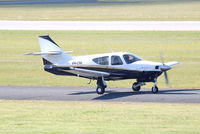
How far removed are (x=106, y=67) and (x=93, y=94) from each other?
1.34 meters

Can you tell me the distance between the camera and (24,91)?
92.8 feet

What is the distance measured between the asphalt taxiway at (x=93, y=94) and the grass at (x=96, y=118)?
4.28ft

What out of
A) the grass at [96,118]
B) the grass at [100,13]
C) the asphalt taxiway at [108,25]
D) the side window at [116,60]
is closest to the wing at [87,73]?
the side window at [116,60]

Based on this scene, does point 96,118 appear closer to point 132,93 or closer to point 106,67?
point 132,93

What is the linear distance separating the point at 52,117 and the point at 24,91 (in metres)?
8.68

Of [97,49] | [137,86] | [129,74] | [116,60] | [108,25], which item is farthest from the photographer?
[108,25]

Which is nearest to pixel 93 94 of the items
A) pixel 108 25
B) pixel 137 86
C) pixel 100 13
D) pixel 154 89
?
pixel 137 86

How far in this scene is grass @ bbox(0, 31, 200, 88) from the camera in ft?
107

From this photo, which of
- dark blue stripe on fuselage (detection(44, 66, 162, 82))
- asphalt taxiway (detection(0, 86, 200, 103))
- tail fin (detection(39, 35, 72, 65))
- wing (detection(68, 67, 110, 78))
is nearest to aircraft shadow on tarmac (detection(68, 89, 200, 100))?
asphalt taxiway (detection(0, 86, 200, 103))

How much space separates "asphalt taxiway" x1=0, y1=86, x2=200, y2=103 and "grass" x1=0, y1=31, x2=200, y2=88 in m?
2.28

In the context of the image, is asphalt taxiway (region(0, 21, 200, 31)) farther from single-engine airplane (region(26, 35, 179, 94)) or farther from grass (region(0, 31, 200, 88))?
single-engine airplane (region(26, 35, 179, 94))

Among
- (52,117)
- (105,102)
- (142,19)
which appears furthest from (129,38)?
(52,117)

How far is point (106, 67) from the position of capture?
2723cm

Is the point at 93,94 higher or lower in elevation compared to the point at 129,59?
lower
